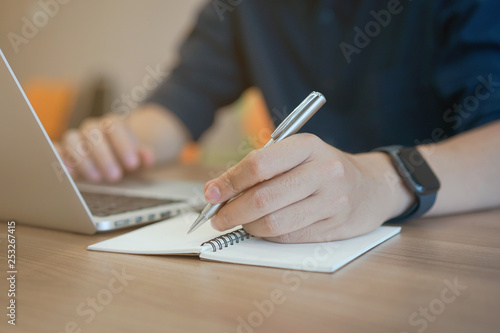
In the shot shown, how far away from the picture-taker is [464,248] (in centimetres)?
54

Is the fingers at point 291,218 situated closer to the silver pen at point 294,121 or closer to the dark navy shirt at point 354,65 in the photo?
the silver pen at point 294,121

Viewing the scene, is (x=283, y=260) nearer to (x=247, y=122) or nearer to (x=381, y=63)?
(x=381, y=63)

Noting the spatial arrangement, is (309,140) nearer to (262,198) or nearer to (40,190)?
(262,198)

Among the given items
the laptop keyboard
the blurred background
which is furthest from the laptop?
the blurred background

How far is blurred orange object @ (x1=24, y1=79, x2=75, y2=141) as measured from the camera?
3.41 metres

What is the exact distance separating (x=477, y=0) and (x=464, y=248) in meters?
0.53

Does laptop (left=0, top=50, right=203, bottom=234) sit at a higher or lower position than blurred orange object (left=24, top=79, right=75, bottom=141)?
higher

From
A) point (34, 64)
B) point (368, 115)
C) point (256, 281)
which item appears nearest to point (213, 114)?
point (368, 115)

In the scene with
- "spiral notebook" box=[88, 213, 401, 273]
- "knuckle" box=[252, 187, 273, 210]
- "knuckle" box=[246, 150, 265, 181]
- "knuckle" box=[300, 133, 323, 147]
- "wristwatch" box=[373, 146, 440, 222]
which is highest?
"knuckle" box=[246, 150, 265, 181]

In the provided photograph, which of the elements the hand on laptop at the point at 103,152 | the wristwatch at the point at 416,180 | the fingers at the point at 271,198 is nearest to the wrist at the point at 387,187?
the wristwatch at the point at 416,180

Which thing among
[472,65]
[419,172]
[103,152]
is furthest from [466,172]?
[103,152]

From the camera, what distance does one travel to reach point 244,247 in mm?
531

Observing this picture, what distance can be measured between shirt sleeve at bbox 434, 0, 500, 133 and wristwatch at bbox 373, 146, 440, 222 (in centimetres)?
22

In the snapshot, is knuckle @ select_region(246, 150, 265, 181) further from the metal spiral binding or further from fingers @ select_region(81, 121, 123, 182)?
fingers @ select_region(81, 121, 123, 182)
